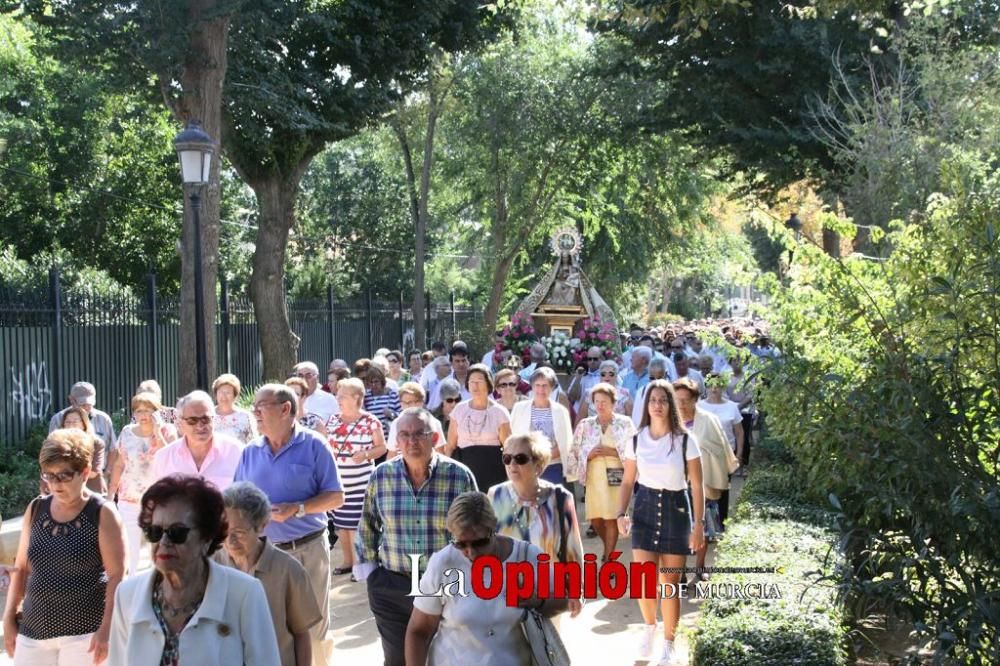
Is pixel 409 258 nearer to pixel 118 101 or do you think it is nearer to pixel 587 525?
pixel 118 101

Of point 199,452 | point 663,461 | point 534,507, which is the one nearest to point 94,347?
point 199,452

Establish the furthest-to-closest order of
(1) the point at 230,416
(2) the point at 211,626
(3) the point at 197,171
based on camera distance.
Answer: (3) the point at 197,171
(1) the point at 230,416
(2) the point at 211,626

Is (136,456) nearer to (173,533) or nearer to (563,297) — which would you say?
(173,533)

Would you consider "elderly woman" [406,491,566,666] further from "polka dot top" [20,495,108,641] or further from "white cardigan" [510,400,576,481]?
"white cardigan" [510,400,576,481]

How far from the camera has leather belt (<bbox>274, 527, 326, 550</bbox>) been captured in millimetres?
6516

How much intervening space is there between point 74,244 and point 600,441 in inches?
785

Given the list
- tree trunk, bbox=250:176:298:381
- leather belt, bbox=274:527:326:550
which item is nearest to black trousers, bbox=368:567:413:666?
leather belt, bbox=274:527:326:550

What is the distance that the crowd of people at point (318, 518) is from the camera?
3795 millimetres

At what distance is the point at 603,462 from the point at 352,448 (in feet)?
7.11

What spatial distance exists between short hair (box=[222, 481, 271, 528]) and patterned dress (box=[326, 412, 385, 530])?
461cm

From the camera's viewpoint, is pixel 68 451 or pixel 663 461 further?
pixel 663 461

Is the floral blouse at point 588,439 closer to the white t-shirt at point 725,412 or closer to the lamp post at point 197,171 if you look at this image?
the white t-shirt at point 725,412

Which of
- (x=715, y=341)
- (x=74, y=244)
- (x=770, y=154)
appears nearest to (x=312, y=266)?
(x=74, y=244)

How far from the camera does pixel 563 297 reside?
Result: 2567 centimetres
